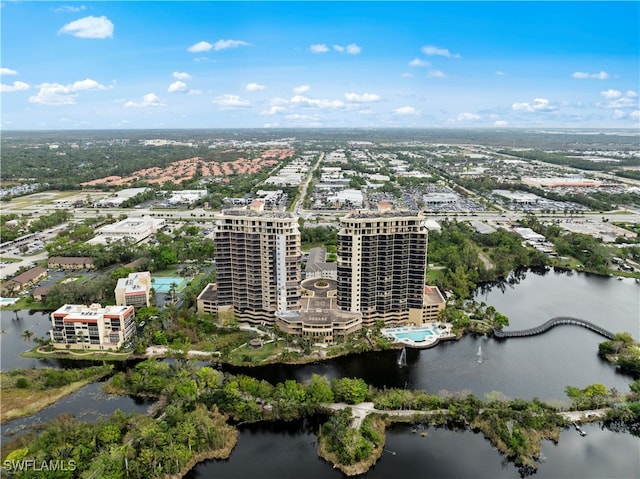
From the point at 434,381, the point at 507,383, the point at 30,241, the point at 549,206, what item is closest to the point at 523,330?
the point at 507,383

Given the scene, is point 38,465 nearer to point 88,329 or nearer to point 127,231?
point 88,329

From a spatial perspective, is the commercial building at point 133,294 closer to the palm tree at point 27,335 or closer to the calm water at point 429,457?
the palm tree at point 27,335

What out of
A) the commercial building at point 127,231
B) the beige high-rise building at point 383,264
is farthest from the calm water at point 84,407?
the commercial building at point 127,231

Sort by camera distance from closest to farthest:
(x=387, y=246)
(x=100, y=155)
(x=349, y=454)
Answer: (x=349, y=454) → (x=387, y=246) → (x=100, y=155)

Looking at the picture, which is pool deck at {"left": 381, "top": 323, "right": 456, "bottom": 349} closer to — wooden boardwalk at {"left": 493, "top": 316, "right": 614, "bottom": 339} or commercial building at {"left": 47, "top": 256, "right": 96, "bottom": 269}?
wooden boardwalk at {"left": 493, "top": 316, "right": 614, "bottom": 339}

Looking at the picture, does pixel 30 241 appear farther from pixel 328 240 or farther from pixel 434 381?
pixel 434 381
